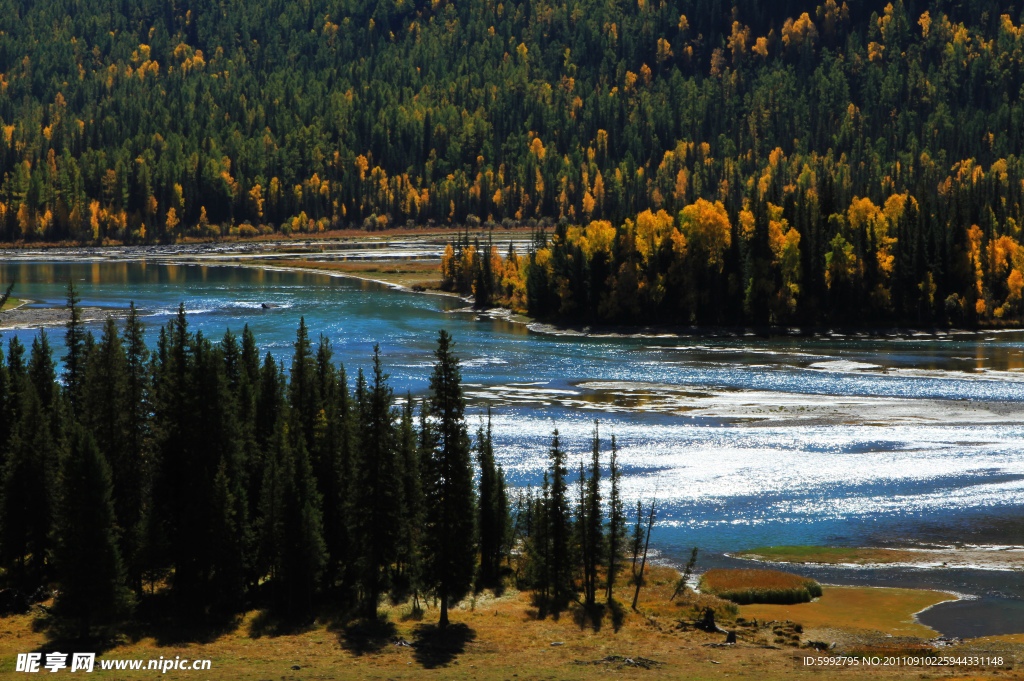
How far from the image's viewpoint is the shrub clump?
180 feet

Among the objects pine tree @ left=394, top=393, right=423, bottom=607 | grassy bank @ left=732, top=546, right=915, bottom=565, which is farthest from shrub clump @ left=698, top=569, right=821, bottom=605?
pine tree @ left=394, top=393, right=423, bottom=607

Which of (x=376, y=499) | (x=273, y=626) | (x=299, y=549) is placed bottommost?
A: (x=273, y=626)

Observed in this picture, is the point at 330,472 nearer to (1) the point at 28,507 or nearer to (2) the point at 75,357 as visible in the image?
(1) the point at 28,507

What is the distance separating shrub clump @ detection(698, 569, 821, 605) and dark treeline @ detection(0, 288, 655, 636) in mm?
5381

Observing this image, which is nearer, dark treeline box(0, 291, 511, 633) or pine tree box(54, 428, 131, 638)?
pine tree box(54, 428, 131, 638)

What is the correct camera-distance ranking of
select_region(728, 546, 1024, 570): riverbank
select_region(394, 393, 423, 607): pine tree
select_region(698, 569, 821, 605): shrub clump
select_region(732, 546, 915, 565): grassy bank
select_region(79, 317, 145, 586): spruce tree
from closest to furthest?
select_region(394, 393, 423, 607): pine tree → select_region(698, 569, 821, 605): shrub clump → select_region(79, 317, 145, 586): spruce tree → select_region(728, 546, 1024, 570): riverbank → select_region(732, 546, 915, 565): grassy bank

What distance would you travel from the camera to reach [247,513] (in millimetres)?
56469

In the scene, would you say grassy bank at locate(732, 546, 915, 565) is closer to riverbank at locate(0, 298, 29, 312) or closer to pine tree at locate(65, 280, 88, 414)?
pine tree at locate(65, 280, 88, 414)

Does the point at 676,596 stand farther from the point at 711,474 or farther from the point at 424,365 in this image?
the point at 424,365

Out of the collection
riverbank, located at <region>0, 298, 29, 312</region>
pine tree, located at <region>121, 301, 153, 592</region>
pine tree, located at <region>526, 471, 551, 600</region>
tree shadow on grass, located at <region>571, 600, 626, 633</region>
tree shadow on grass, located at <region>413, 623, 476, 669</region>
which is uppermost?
riverbank, located at <region>0, 298, 29, 312</region>

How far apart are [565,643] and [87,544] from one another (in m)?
21.7

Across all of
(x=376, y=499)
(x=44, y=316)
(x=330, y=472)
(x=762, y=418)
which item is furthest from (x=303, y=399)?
(x=44, y=316)

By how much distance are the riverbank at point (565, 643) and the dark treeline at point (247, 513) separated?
195 centimetres

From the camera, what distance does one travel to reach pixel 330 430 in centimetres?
6216
